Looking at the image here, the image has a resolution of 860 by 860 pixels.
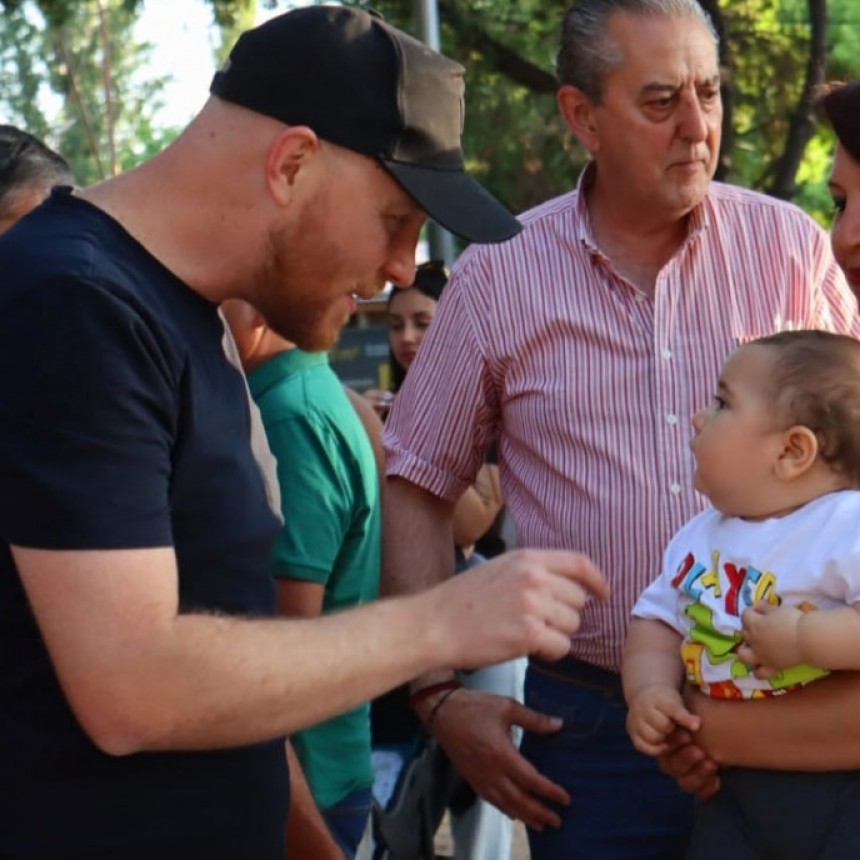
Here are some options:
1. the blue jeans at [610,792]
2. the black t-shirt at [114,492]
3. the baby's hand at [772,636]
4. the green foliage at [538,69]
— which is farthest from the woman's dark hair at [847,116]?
the green foliage at [538,69]

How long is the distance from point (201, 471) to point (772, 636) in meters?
0.92

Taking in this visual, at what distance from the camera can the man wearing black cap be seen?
183 centimetres

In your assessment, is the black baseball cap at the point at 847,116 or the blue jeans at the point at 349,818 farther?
the blue jeans at the point at 349,818

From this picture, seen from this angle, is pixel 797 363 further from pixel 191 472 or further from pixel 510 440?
pixel 191 472

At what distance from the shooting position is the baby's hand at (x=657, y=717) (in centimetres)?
258

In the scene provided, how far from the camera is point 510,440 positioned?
330cm

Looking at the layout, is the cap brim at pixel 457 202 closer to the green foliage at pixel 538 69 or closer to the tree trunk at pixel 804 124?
the tree trunk at pixel 804 124

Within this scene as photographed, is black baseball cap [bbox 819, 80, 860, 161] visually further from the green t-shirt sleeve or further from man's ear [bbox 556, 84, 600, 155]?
the green t-shirt sleeve

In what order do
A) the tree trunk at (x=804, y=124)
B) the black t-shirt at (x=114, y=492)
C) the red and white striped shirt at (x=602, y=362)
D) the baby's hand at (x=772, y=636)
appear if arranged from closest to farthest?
the black t-shirt at (x=114, y=492) → the baby's hand at (x=772, y=636) → the red and white striped shirt at (x=602, y=362) → the tree trunk at (x=804, y=124)

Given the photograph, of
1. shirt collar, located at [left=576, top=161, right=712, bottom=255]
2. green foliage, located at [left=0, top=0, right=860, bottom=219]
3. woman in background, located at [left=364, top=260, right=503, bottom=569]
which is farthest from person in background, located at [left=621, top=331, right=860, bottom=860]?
green foliage, located at [left=0, top=0, right=860, bottom=219]

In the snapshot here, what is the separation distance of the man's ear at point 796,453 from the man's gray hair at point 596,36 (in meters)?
1.10

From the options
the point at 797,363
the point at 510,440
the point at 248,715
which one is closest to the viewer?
the point at 248,715

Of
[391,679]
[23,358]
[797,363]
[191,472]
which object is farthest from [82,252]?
[797,363]

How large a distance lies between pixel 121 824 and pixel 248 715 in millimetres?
256
